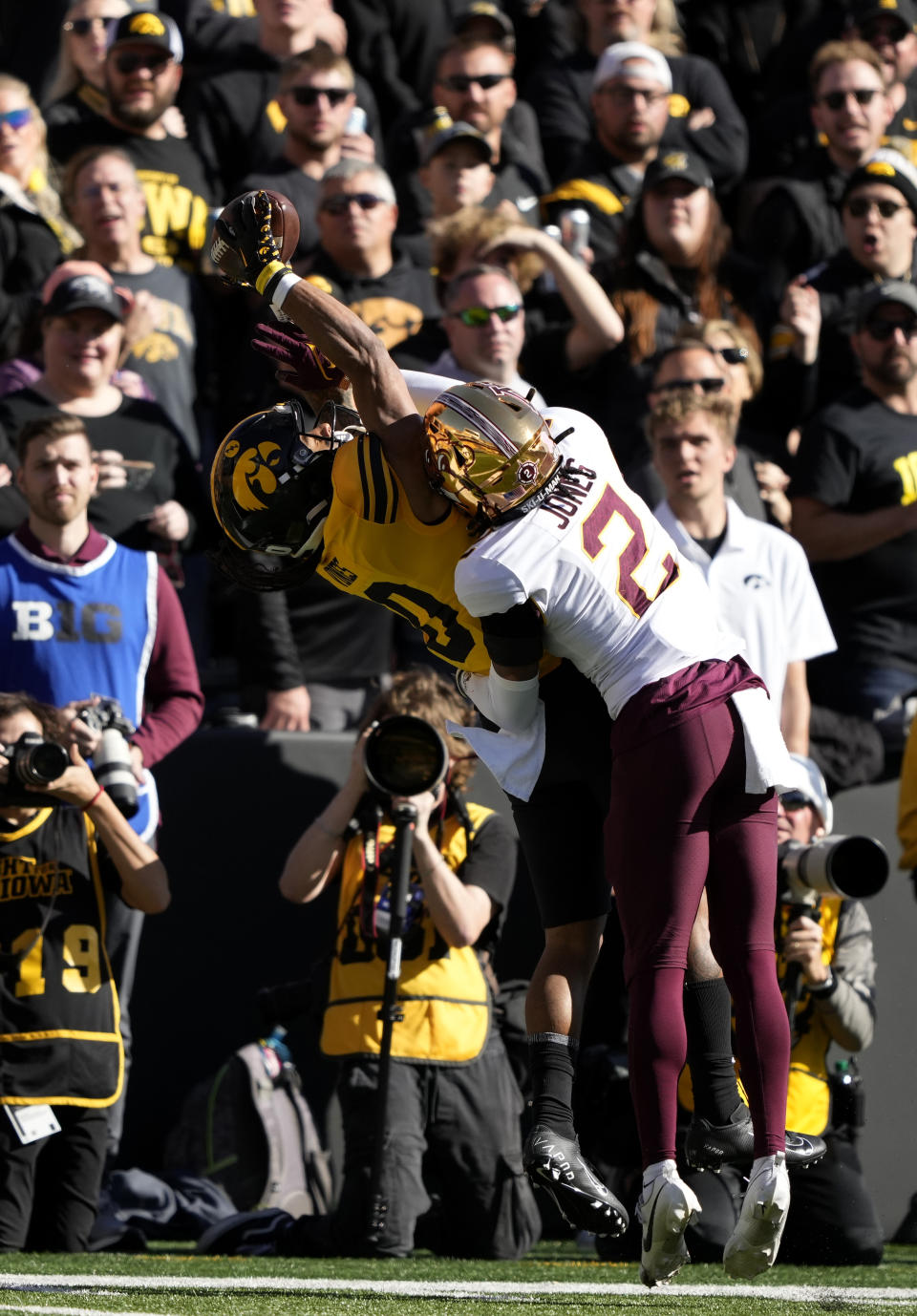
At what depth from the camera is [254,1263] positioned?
5852 millimetres

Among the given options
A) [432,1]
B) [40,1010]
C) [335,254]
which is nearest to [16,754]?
[40,1010]

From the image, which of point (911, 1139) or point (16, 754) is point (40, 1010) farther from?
point (911, 1139)

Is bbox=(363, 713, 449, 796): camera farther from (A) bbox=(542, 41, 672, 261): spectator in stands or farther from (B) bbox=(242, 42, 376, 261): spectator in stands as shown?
(A) bbox=(542, 41, 672, 261): spectator in stands

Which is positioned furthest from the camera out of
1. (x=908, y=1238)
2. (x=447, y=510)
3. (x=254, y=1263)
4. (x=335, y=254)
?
(x=335, y=254)

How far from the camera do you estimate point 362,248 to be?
8266 mm

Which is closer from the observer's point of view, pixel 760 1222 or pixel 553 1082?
pixel 760 1222

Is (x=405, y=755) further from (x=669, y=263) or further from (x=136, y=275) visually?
(x=669, y=263)

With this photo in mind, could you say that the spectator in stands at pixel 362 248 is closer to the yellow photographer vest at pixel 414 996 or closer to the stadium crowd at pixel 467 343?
the stadium crowd at pixel 467 343

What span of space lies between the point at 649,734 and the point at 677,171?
4.30 m

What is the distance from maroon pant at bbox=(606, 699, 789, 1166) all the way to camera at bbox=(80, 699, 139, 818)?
2.05m

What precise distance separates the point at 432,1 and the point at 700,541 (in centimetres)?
460

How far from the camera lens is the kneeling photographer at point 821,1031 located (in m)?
6.02

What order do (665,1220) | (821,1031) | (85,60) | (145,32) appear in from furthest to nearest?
1. (85,60)
2. (145,32)
3. (821,1031)
4. (665,1220)

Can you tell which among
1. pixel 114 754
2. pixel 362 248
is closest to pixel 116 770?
pixel 114 754
